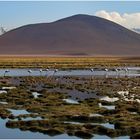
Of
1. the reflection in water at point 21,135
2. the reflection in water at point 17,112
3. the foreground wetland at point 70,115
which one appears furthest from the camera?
the reflection in water at point 17,112

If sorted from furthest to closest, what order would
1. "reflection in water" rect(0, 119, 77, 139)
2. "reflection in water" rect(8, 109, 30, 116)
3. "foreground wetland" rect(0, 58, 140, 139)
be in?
"reflection in water" rect(8, 109, 30, 116)
"foreground wetland" rect(0, 58, 140, 139)
"reflection in water" rect(0, 119, 77, 139)

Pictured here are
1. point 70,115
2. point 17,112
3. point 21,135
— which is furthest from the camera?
point 17,112

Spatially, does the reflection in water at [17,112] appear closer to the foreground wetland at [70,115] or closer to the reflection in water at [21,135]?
the foreground wetland at [70,115]

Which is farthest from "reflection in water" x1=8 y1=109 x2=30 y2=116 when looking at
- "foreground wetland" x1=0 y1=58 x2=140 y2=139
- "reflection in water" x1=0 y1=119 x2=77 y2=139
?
"reflection in water" x1=0 y1=119 x2=77 y2=139

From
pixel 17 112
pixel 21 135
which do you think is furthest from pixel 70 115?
pixel 21 135

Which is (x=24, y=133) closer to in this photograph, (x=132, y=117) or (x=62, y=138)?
(x=62, y=138)

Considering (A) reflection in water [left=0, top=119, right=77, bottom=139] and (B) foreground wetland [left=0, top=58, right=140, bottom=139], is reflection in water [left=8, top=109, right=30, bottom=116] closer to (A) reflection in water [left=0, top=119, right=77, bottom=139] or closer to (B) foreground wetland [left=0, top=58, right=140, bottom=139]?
(B) foreground wetland [left=0, top=58, right=140, bottom=139]

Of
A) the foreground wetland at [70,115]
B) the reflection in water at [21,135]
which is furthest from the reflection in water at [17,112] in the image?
the reflection in water at [21,135]

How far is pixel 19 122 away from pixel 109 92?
1599 cm

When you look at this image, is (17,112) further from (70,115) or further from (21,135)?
(21,135)

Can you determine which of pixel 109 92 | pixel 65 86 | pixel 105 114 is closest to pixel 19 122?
pixel 105 114

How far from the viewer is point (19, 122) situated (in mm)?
21609

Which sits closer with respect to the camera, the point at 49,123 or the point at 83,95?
the point at 49,123

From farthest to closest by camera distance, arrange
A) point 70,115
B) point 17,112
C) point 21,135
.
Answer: point 17,112, point 70,115, point 21,135
